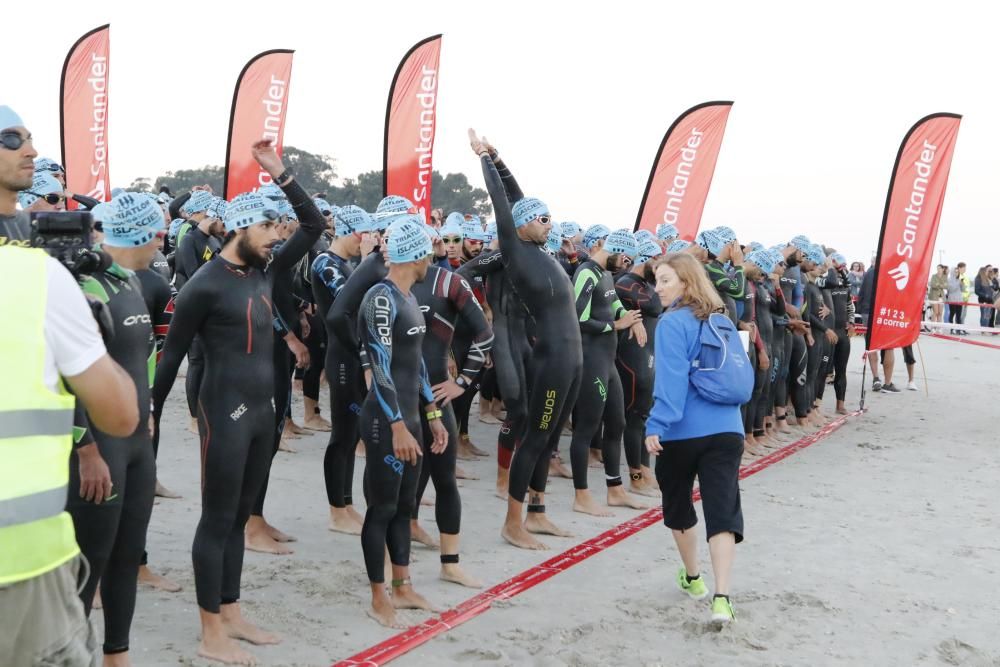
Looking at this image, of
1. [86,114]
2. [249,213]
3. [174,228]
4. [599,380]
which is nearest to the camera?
[249,213]

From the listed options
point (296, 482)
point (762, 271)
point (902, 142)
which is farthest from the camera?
point (902, 142)

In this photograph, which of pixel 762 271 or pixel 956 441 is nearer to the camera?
pixel 762 271

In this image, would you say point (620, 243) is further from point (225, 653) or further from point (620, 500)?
point (225, 653)

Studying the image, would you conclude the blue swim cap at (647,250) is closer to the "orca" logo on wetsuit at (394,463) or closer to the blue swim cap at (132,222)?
the "orca" logo on wetsuit at (394,463)

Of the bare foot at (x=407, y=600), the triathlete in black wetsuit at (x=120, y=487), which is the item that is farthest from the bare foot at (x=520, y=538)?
the triathlete in black wetsuit at (x=120, y=487)

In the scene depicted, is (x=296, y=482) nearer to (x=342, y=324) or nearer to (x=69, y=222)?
(x=342, y=324)

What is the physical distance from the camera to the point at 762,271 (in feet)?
35.9

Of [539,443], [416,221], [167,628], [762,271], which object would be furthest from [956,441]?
[167,628]

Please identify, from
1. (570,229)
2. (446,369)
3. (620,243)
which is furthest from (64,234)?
(570,229)

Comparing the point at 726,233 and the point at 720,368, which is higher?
the point at 726,233

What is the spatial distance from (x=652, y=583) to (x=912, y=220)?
9.31 metres

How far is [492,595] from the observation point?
5586mm

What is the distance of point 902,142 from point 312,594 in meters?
11.1

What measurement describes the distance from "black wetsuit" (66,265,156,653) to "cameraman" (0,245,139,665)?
149 cm
